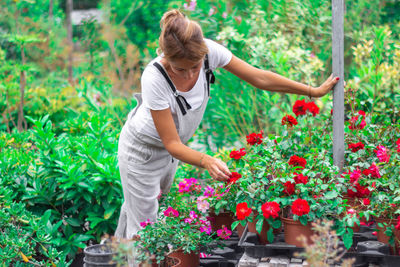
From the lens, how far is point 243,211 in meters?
2.39

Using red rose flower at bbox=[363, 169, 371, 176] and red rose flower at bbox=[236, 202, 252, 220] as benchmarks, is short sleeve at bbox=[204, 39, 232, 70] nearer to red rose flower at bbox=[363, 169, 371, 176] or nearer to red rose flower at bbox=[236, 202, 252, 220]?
red rose flower at bbox=[236, 202, 252, 220]

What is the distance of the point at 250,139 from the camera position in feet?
9.59

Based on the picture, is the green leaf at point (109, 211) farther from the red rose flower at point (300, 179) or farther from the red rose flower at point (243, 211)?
the red rose flower at point (300, 179)

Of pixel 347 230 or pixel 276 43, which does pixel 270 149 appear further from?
pixel 276 43

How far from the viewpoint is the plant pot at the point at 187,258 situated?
2539 millimetres

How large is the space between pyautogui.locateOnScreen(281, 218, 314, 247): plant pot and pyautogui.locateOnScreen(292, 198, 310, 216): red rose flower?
0.52ft

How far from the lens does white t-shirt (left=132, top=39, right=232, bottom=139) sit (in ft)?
8.06

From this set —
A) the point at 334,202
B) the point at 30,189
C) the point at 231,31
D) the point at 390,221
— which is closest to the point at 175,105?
the point at 334,202

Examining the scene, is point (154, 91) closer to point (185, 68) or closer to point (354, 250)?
point (185, 68)

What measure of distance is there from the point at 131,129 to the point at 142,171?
0.82 ft

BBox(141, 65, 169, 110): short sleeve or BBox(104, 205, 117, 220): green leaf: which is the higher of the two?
BBox(141, 65, 169, 110): short sleeve

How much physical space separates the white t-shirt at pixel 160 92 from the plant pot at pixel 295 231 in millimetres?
770

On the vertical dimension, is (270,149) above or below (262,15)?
below

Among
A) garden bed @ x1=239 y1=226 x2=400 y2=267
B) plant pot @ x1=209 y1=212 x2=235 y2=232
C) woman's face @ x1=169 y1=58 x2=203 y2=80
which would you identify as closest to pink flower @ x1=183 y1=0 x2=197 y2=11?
plant pot @ x1=209 y1=212 x2=235 y2=232
